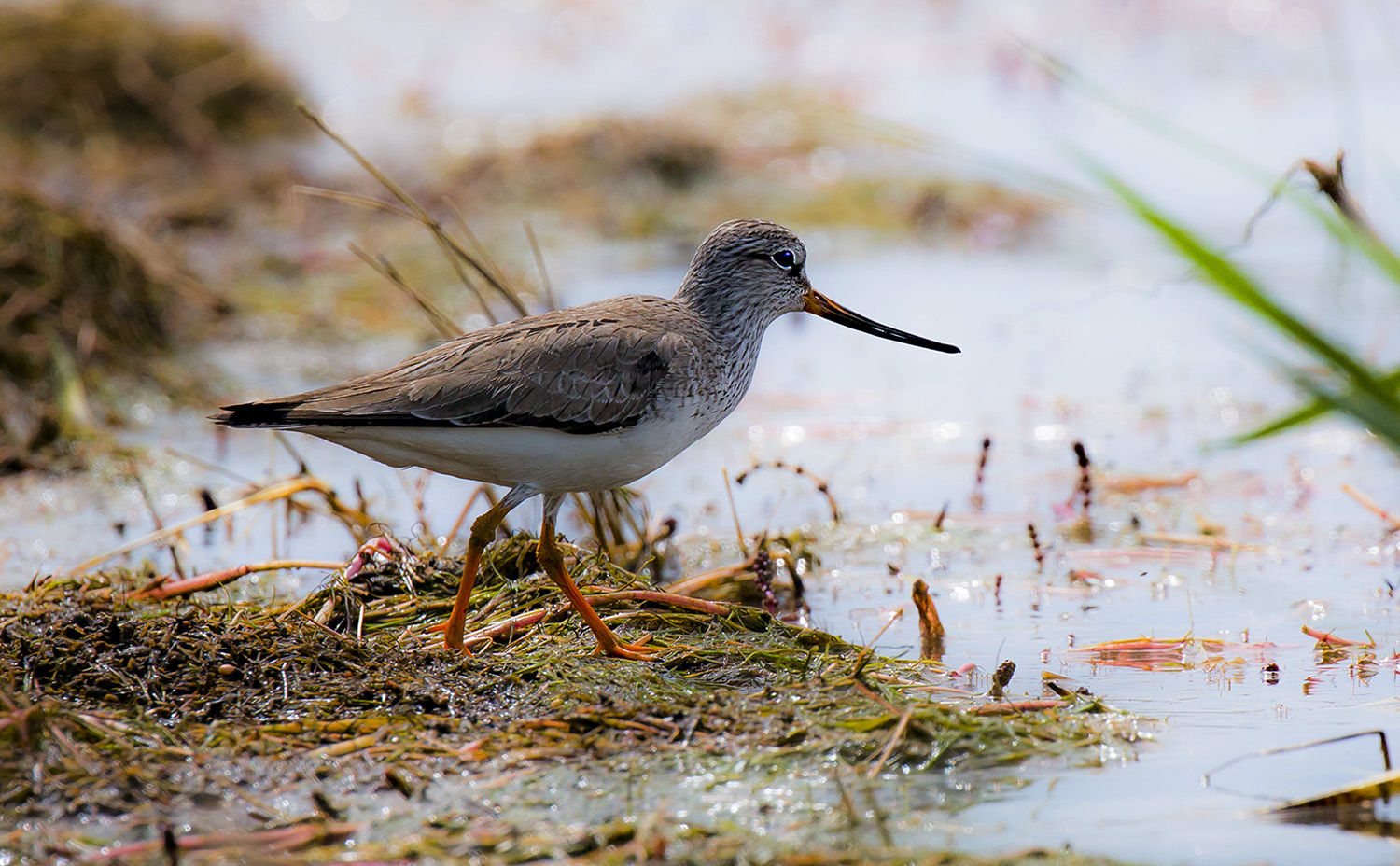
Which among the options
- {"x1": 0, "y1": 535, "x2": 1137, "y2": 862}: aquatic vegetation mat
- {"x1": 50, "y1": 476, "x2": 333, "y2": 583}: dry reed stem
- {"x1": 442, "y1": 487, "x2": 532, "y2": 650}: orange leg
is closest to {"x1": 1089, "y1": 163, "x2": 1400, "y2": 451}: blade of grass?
{"x1": 0, "y1": 535, "x2": 1137, "y2": 862}: aquatic vegetation mat

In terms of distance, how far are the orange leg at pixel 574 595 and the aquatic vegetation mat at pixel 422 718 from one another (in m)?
0.09

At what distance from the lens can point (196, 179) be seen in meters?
14.4

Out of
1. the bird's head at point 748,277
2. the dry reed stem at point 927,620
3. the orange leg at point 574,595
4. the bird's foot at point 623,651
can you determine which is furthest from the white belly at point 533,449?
the dry reed stem at point 927,620

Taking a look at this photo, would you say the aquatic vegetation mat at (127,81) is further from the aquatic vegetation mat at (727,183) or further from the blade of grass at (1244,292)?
the blade of grass at (1244,292)

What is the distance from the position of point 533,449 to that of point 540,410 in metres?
0.16

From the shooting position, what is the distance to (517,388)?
5258mm

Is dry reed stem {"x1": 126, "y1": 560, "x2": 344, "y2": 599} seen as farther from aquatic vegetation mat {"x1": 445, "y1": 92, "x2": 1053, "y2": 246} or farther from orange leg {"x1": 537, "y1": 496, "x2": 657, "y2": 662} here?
aquatic vegetation mat {"x1": 445, "y1": 92, "x2": 1053, "y2": 246}

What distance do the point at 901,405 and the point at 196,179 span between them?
861 cm

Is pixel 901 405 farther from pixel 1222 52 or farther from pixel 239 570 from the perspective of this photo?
pixel 1222 52

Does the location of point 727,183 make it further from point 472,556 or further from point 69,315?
point 472,556

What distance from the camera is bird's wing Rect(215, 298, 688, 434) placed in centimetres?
516

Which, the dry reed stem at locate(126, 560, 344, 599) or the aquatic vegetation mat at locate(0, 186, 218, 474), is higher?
the aquatic vegetation mat at locate(0, 186, 218, 474)

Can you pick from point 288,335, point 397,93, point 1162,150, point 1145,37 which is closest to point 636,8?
point 397,93

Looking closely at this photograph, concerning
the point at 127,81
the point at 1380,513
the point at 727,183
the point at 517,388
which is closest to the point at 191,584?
the point at 517,388
